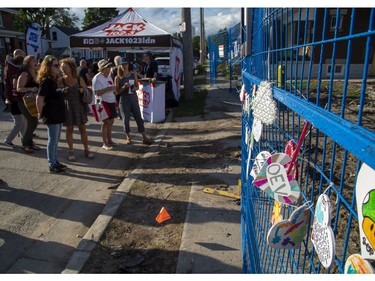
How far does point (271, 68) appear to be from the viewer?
2008mm

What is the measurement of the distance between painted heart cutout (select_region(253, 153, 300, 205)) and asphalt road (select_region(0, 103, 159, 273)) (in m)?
2.50

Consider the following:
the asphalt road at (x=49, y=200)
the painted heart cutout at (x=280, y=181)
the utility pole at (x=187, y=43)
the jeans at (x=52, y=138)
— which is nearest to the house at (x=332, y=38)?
the painted heart cutout at (x=280, y=181)

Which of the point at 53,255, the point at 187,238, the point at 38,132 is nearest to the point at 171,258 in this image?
the point at 187,238

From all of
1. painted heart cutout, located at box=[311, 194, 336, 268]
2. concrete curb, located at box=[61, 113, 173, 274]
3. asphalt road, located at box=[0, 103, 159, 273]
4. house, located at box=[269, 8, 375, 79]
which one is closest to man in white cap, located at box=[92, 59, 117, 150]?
asphalt road, located at box=[0, 103, 159, 273]

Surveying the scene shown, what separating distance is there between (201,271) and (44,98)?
3.55 meters

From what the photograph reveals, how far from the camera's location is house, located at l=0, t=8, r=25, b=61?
1399 inches

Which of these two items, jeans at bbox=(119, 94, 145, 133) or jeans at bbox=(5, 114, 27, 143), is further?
jeans at bbox=(119, 94, 145, 133)

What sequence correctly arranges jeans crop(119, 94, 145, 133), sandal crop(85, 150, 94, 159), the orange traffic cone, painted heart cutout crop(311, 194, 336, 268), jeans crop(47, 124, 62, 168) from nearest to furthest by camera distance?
1. painted heart cutout crop(311, 194, 336, 268)
2. the orange traffic cone
3. jeans crop(47, 124, 62, 168)
4. sandal crop(85, 150, 94, 159)
5. jeans crop(119, 94, 145, 133)

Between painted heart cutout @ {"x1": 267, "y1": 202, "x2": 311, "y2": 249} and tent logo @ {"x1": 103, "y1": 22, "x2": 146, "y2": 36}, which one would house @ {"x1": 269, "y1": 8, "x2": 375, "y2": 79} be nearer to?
painted heart cutout @ {"x1": 267, "y1": 202, "x2": 311, "y2": 249}

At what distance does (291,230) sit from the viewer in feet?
3.89

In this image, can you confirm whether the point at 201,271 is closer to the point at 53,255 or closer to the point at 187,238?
the point at 187,238

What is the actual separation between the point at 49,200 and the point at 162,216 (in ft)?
5.60

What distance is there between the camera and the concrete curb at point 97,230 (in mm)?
3033

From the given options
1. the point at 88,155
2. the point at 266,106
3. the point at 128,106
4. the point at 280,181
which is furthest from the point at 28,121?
the point at 280,181
